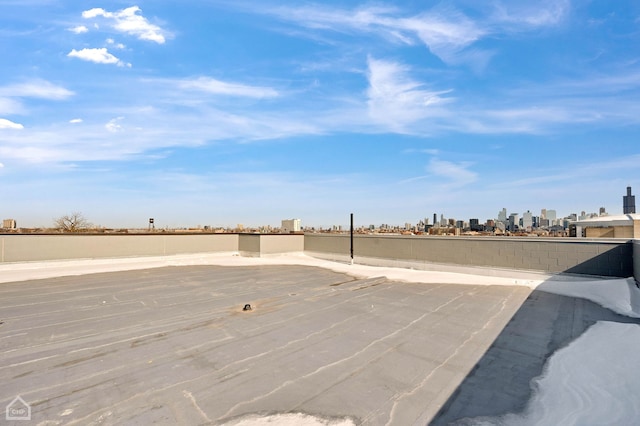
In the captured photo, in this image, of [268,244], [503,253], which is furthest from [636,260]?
[268,244]

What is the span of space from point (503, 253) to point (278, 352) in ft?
31.2

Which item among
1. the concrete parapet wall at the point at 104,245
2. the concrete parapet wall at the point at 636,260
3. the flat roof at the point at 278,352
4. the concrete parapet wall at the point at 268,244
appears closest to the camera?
the flat roof at the point at 278,352

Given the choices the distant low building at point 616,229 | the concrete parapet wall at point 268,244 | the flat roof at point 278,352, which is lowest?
the flat roof at point 278,352

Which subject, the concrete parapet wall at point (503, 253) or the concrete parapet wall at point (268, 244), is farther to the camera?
the concrete parapet wall at point (268, 244)

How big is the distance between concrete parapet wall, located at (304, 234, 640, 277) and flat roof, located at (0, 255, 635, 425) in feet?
6.90

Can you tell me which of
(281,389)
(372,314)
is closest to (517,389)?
(281,389)

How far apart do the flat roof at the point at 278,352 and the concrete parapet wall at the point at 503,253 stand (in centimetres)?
210

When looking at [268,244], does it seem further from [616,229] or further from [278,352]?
[616,229]

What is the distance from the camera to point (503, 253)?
10641 millimetres

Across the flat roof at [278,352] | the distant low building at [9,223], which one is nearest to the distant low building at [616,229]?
the flat roof at [278,352]

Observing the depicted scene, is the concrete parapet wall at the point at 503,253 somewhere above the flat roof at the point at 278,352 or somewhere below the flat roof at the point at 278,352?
above

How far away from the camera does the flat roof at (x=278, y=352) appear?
2.93m

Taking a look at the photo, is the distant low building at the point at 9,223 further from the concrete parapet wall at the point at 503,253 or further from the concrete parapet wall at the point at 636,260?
the concrete parapet wall at the point at 636,260

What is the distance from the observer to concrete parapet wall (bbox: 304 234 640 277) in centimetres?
862
